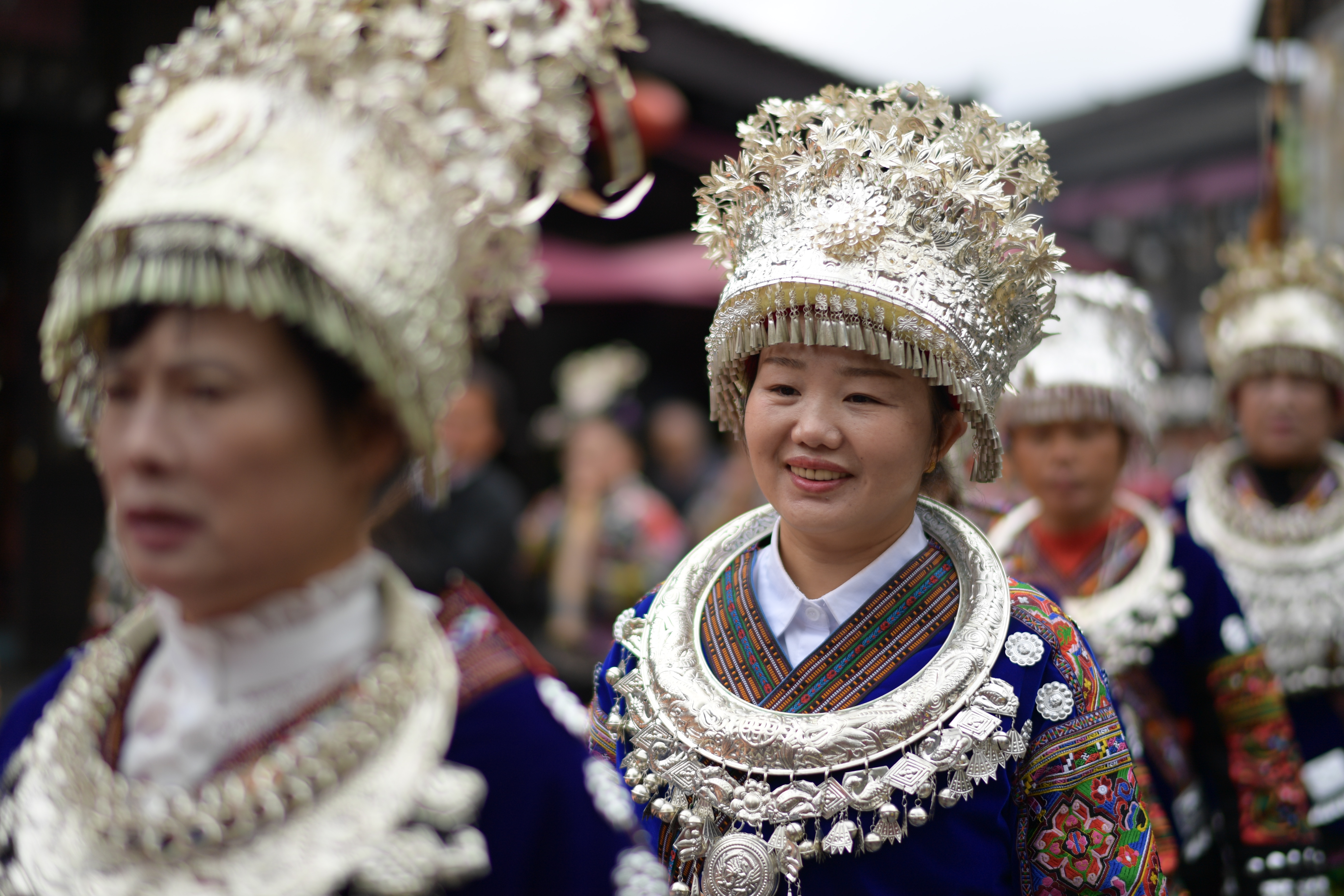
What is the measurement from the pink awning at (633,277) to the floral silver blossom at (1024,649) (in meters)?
6.82

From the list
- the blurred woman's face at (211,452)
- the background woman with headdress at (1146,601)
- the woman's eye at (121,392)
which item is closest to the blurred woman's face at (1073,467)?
the background woman with headdress at (1146,601)

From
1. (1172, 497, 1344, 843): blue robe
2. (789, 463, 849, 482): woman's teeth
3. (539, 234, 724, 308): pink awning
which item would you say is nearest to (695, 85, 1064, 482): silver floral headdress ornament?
(789, 463, 849, 482): woman's teeth

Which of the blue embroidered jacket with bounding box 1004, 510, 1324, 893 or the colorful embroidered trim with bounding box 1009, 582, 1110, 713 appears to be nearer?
the colorful embroidered trim with bounding box 1009, 582, 1110, 713

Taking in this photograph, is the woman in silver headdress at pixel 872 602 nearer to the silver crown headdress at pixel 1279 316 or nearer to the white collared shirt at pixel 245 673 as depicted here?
the white collared shirt at pixel 245 673

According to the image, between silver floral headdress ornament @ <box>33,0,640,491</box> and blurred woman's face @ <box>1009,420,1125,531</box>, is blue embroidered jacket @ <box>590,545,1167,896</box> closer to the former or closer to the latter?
silver floral headdress ornament @ <box>33,0,640,491</box>

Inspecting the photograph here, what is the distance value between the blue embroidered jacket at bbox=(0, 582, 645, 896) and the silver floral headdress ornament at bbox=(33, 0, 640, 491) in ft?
1.00

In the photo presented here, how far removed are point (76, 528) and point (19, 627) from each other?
0.62m

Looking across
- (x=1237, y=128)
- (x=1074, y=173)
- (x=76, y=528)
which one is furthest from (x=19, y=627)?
(x=1074, y=173)

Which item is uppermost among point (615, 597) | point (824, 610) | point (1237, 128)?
point (824, 610)

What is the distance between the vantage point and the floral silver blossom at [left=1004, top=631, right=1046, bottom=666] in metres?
1.92

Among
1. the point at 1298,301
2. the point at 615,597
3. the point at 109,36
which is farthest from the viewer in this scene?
the point at 109,36

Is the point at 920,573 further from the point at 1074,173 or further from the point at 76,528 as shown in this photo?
the point at 1074,173

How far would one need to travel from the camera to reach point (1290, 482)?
4.16 meters

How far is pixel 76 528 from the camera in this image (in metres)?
6.67
